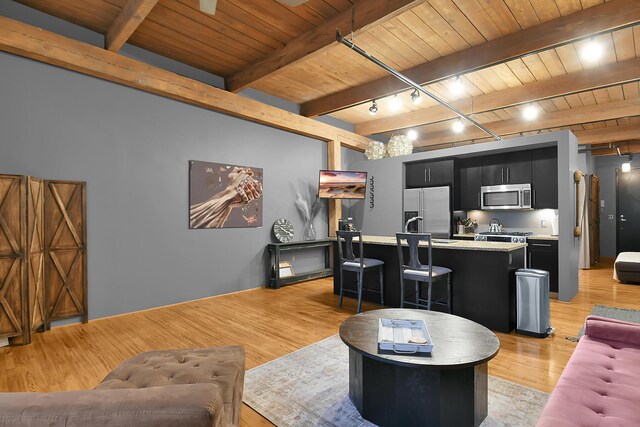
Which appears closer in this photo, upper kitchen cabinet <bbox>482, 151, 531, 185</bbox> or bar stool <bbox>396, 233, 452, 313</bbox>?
bar stool <bbox>396, 233, 452, 313</bbox>

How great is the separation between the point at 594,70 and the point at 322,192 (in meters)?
4.26

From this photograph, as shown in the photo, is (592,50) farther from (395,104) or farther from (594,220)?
(594,220)

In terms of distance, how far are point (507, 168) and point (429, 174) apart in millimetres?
1341

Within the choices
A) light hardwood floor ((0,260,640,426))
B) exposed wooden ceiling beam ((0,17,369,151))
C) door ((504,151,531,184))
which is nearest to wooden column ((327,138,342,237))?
exposed wooden ceiling beam ((0,17,369,151))

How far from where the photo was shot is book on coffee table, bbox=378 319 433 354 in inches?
70.2

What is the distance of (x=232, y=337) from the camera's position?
3.31m

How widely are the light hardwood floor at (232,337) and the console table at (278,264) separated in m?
0.55

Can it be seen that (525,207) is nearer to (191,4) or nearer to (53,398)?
(191,4)

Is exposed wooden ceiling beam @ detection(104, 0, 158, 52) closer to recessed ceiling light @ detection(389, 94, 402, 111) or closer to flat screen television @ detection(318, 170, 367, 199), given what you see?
flat screen television @ detection(318, 170, 367, 199)

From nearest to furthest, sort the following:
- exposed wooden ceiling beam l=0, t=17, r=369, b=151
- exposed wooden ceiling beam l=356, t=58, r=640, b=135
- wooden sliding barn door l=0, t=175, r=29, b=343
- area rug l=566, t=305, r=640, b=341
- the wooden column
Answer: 1. wooden sliding barn door l=0, t=175, r=29, b=343
2. exposed wooden ceiling beam l=0, t=17, r=369, b=151
3. area rug l=566, t=305, r=640, b=341
4. exposed wooden ceiling beam l=356, t=58, r=640, b=135
5. the wooden column

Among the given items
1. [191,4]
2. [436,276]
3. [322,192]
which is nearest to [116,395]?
[436,276]

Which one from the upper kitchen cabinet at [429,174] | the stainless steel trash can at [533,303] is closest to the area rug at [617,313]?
the stainless steel trash can at [533,303]

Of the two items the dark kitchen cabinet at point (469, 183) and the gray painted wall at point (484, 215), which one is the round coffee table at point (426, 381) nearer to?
the gray painted wall at point (484, 215)

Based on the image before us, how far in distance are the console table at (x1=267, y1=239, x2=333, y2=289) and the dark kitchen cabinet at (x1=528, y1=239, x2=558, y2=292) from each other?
134 inches
